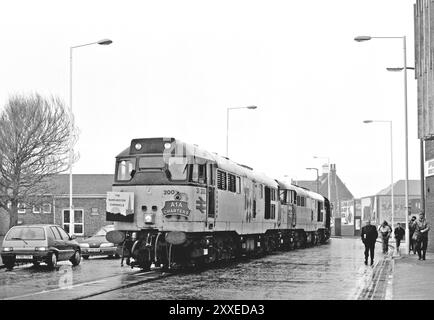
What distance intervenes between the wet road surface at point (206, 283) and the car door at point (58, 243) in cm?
44

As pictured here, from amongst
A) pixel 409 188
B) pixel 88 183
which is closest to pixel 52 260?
pixel 88 183

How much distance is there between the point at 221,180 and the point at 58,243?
5504mm

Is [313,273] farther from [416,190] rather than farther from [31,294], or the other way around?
[416,190]

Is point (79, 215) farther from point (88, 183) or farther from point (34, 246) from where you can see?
point (34, 246)

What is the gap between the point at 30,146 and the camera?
44938 millimetres

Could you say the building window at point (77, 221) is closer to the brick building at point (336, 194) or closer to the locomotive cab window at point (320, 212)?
the locomotive cab window at point (320, 212)

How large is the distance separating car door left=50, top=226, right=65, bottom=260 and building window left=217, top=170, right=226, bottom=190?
17.7 ft

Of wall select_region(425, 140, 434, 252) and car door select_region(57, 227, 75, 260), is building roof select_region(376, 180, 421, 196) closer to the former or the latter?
wall select_region(425, 140, 434, 252)

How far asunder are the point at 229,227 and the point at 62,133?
2455 cm

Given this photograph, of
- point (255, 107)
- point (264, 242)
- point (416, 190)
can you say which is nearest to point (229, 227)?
point (264, 242)

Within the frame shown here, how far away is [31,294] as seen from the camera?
591 inches

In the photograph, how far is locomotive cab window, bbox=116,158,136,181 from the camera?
21.1m

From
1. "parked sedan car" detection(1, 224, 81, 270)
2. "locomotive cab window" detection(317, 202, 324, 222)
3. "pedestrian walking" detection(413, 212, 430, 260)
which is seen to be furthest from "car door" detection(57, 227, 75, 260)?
"locomotive cab window" detection(317, 202, 324, 222)

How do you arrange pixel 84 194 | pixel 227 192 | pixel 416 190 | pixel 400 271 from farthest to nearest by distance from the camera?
pixel 416 190 → pixel 84 194 → pixel 227 192 → pixel 400 271
